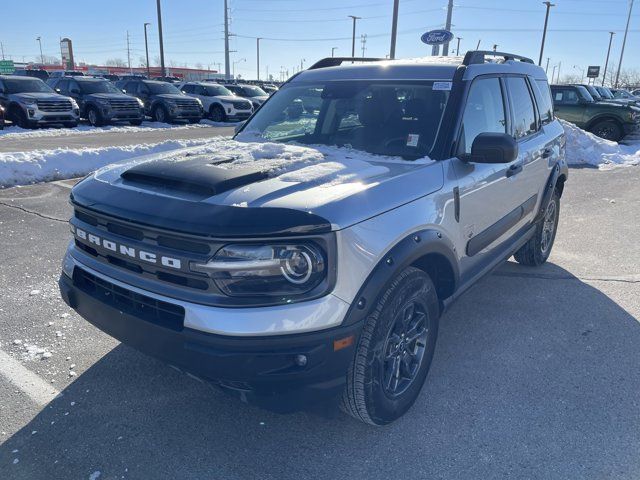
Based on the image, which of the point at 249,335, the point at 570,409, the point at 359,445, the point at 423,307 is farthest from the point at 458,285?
the point at 249,335

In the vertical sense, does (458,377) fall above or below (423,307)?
below

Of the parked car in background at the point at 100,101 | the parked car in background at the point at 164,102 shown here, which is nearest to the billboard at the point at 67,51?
the parked car in background at the point at 164,102

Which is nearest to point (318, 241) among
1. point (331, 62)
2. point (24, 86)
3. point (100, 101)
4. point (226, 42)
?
point (331, 62)

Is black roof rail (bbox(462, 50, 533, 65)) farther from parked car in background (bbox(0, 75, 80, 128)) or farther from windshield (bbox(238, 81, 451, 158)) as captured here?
parked car in background (bbox(0, 75, 80, 128))

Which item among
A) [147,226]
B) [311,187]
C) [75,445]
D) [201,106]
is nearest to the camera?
[147,226]

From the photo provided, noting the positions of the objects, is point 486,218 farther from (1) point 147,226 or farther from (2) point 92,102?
(2) point 92,102

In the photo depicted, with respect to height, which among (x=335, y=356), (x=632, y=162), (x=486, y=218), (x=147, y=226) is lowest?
(x=632, y=162)

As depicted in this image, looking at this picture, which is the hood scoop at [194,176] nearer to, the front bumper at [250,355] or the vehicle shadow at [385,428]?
the front bumper at [250,355]

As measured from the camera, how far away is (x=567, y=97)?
17109 millimetres

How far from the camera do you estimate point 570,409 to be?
303 cm

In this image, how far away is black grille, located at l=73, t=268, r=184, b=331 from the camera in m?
2.34

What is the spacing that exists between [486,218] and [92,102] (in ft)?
62.4

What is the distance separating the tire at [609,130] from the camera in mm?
16594

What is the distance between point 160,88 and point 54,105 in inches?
239
